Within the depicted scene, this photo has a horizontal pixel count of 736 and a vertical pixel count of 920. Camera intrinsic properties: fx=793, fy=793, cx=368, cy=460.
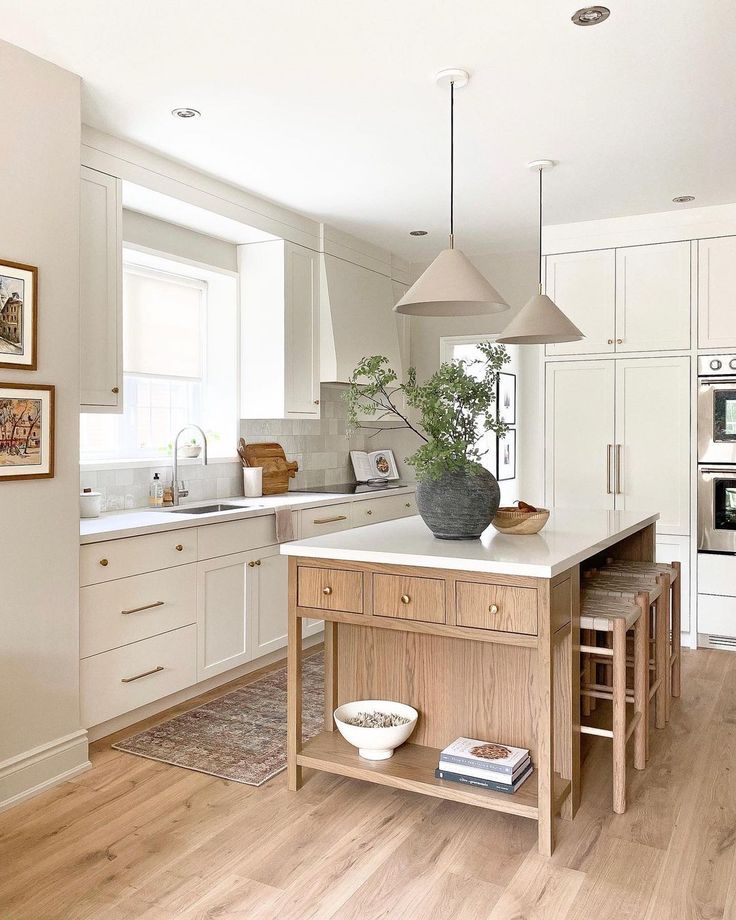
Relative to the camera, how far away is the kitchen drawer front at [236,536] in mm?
3766

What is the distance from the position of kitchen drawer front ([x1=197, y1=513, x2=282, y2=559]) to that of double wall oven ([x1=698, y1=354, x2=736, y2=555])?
244cm

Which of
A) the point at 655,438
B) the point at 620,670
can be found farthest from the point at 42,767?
the point at 655,438

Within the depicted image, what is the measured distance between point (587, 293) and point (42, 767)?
13.0 ft

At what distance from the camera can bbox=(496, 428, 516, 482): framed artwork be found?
743 centimetres

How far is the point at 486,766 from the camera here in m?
2.48

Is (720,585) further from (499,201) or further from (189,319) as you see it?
(189,319)

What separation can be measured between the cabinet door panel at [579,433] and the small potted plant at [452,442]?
7.91 feet

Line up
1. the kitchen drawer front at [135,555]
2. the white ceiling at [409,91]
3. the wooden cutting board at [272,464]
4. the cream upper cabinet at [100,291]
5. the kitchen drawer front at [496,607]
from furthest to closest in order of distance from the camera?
1. the wooden cutting board at [272,464]
2. the cream upper cabinet at [100,291]
3. the kitchen drawer front at [135,555]
4. the white ceiling at [409,91]
5. the kitchen drawer front at [496,607]

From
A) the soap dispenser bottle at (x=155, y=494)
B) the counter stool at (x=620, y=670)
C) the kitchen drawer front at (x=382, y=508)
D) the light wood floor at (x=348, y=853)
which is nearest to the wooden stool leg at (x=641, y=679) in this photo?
the counter stool at (x=620, y=670)

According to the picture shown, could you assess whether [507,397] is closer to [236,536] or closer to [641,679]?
[236,536]

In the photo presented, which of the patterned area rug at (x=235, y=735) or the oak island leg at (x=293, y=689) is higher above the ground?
the oak island leg at (x=293, y=689)

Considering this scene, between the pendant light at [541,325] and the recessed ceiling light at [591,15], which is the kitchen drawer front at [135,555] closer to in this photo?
the pendant light at [541,325]

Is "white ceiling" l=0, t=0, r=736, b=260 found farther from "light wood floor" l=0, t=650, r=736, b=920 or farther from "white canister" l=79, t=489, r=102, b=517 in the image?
"light wood floor" l=0, t=650, r=736, b=920

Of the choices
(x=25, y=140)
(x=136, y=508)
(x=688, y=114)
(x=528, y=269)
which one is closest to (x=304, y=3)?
(x=25, y=140)
